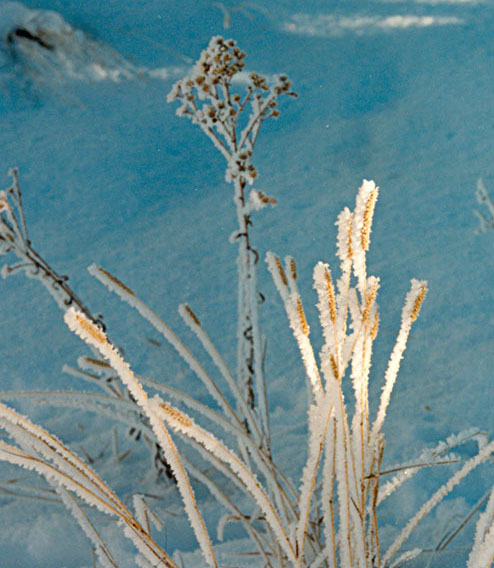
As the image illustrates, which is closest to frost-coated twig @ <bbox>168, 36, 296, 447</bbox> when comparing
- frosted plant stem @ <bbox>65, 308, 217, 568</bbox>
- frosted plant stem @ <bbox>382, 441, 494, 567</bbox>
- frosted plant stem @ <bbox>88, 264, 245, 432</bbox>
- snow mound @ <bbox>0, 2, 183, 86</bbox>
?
frosted plant stem @ <bbox>88, 264, 245, 432</bbox>

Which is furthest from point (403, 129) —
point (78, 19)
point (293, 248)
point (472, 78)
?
point (78, 19)

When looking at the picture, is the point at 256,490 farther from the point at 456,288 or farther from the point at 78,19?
the point at 78,19

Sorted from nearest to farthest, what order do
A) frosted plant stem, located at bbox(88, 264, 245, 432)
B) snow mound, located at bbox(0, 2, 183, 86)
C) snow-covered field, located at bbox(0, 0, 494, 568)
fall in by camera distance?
frosted plant stem, located at bbox(88, 264, 245, 432) < snow-covered field, located at bbox(0, 0, 494, 568) < snow mound, located at bbox(0, 2, 183, 86)

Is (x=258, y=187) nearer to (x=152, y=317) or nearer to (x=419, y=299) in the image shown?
(x=152, y=317)

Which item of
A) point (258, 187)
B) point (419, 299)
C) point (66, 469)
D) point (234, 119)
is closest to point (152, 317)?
point (66, 469)

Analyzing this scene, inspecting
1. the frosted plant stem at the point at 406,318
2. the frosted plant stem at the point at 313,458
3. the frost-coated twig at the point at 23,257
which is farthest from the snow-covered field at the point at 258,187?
the frosted plant stem at the point at 406,318

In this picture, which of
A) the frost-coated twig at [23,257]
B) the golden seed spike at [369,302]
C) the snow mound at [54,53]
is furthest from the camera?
the snow mound at [54,53]

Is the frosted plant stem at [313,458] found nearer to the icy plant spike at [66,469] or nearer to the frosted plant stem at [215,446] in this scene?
the frosted plant stem at [215,446]

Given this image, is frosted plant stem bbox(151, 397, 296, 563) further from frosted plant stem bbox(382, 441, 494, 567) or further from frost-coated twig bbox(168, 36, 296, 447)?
frost-coated twig bbox(168, 36, 296, 447)
